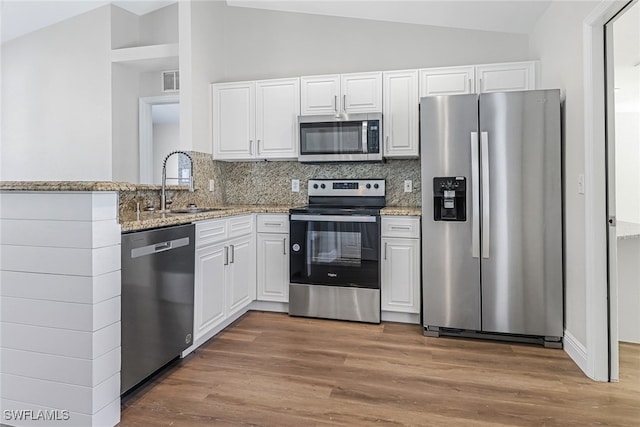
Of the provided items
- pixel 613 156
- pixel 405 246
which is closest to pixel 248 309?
pixel 405 246

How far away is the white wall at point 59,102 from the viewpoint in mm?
4176

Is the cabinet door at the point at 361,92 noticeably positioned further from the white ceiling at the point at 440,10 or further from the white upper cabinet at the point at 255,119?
the white ceiling at the point at 440,10

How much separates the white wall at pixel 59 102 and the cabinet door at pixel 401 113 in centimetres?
301

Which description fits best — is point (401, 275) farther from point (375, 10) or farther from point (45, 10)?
point (45, 10)

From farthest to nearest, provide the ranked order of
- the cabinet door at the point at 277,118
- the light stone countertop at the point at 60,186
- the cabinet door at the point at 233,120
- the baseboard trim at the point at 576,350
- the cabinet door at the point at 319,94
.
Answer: the cabinet door at the point at 233,120 → the cabinet door at the point at 277,118 → the cabinet door at the point at 319,94 → the baseboard trim at the point at 576,350 → the light stone countertop at the point at 60,186

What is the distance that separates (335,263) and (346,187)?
84cm

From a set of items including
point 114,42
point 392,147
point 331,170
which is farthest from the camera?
point 114,42

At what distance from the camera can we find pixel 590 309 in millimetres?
2170

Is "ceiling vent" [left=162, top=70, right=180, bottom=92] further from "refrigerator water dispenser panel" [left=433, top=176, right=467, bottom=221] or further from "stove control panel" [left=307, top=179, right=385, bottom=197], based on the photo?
"refrigerator water dispenser panel" [left=433, top=176, right=467, bottom=221]

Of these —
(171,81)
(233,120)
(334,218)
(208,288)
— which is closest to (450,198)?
(334,218)

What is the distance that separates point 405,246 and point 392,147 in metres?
0.88

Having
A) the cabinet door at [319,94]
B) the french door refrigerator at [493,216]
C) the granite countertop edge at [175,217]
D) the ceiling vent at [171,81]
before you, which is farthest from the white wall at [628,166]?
the ceiling vent at [171,81]

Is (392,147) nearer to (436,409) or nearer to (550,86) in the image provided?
(550,86)

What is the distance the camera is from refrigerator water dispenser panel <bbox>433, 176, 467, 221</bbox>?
270 centimetres
